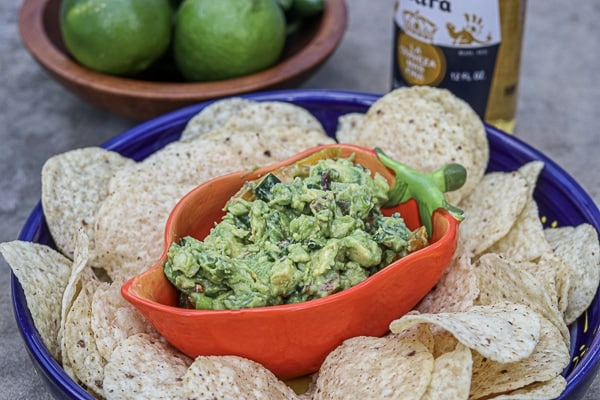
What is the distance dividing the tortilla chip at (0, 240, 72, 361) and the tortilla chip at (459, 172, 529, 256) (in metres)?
0.79

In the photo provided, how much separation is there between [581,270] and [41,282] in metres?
0.98

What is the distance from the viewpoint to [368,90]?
2.33 meters

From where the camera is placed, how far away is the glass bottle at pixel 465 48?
175cm

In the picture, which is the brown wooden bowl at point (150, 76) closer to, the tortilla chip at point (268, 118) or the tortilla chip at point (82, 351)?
the tortilla chip at point (268, 118)

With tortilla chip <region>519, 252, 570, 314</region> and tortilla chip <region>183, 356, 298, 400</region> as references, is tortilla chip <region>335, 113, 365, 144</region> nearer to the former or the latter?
tortilla chip <region>519, 252, 570, 314</region>

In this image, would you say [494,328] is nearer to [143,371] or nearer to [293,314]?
[293,314]

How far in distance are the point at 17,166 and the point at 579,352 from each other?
4.91 ft

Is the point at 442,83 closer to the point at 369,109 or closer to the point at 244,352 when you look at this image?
the point at 369,109

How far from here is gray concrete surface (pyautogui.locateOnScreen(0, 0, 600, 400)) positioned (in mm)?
2031

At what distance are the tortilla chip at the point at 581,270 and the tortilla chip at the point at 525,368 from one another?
0.44 ft

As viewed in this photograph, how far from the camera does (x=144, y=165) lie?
155 cm

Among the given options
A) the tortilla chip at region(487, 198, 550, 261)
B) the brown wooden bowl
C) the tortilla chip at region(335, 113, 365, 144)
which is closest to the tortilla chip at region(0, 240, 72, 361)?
the brown wooden bowl

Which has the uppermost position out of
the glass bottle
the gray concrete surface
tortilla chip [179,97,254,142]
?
the glass bottle

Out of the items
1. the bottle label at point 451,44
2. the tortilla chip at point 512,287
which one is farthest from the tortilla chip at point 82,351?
the bottle label at point 451,44
